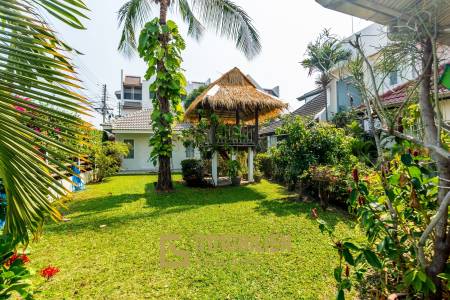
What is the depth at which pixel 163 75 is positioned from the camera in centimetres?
824

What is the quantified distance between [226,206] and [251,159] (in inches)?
171

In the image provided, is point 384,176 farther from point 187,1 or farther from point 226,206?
point 187,1

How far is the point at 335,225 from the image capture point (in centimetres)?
488

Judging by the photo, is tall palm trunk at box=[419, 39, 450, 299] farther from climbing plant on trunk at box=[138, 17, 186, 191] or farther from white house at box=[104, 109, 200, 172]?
white house at box=[104, 109, 200, 172]

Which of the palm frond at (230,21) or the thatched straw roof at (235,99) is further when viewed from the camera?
the thatched straw roof at (235,99)

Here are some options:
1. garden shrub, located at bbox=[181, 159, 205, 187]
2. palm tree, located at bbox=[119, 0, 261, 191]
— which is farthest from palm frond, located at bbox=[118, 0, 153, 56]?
garden shrub, located at bbox=[181, 159, 205, 187]

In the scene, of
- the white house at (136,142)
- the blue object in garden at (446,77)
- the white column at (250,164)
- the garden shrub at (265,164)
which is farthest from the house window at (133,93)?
the blue object in garden at (446,77)

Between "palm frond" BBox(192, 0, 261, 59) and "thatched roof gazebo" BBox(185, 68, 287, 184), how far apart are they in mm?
1683

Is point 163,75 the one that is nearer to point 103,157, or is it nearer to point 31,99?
point 103,157

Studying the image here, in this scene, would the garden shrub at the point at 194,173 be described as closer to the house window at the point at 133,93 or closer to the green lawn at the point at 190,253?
the green lawn at the point at 190,253

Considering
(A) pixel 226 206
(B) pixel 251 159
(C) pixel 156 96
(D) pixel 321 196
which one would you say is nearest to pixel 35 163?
(A) pixel 226 206

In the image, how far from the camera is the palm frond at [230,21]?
28.4 ft

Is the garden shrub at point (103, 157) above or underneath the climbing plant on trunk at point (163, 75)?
underneath

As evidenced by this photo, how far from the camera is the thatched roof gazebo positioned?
934cm
